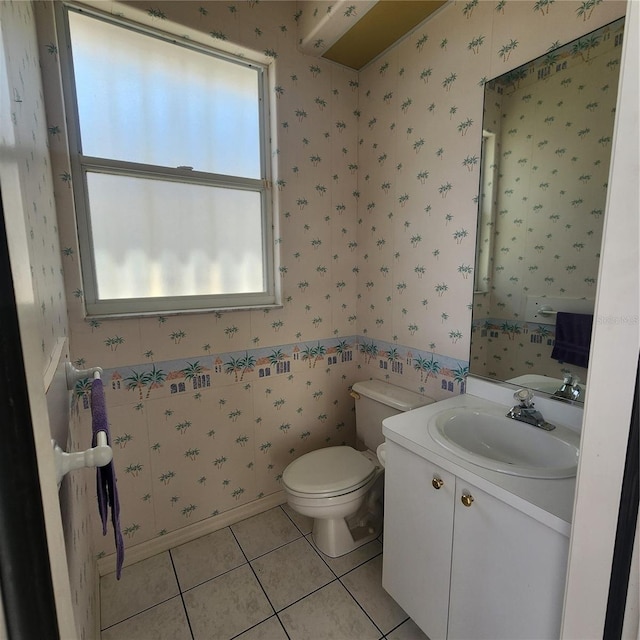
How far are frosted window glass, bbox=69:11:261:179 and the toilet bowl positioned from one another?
1.55 meters

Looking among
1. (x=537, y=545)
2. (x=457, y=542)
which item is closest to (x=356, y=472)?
(x=457, y=542)

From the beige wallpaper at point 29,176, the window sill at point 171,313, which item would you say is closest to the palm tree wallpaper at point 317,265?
the window sill at point 171,313

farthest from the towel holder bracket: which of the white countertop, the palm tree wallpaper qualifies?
Answer: the white countertop

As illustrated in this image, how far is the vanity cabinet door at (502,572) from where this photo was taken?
2.69ft

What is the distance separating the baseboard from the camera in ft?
5.14

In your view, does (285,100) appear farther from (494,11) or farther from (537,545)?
(537,545)

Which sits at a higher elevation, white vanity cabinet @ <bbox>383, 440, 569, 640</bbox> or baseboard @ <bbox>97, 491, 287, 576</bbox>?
white vanity cabinet @ <bbox>383, 440, 569, 640</bbox>

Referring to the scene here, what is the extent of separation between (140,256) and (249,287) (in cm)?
54

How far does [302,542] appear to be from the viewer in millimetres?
1747

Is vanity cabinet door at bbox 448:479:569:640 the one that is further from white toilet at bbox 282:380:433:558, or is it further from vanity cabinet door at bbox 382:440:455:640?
white toilet at bbox 282:380:433:558

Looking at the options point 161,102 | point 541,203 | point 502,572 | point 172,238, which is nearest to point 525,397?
point 502,572

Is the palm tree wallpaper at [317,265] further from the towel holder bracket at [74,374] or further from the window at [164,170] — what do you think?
the towel holder bracket at [74,374]

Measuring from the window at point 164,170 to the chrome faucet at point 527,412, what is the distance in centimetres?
128

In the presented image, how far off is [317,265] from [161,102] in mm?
1074
